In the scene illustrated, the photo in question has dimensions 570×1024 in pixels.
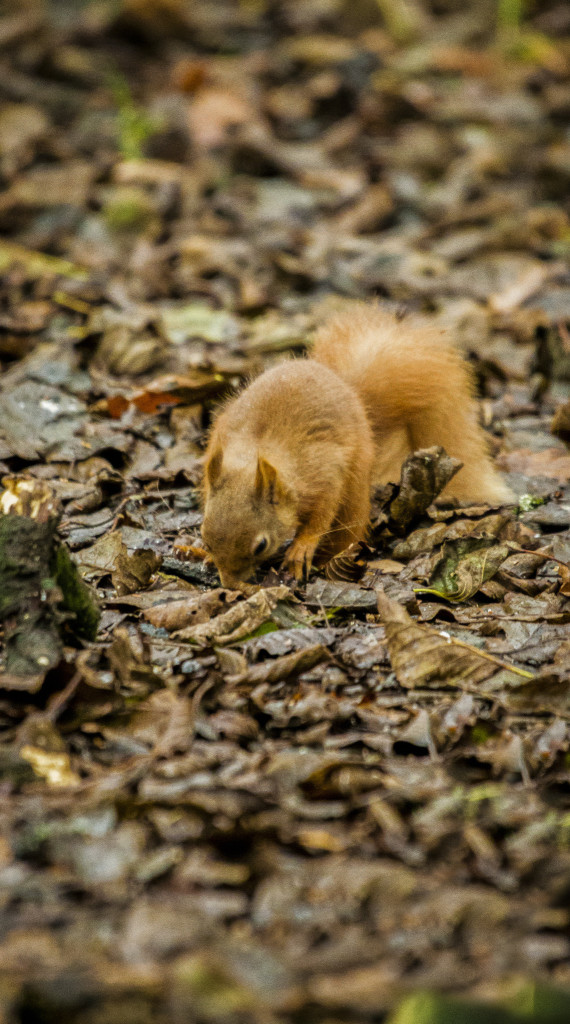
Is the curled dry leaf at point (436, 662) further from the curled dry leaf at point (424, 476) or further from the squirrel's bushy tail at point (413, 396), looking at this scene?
the squirrel's bushy tail at point (413, 396)

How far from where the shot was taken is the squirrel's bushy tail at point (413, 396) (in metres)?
4.46

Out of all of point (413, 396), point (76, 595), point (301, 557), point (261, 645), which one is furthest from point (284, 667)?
point (413, 396)

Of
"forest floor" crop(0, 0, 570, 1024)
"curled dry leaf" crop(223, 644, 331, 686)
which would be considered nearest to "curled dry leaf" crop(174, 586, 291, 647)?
"forest floor" crop(0, 0, 570, 1024)

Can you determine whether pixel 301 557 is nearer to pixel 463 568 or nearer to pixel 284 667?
pixel 463 568

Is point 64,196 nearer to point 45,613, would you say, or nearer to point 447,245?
point 447,245

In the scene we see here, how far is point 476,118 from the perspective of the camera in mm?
9297

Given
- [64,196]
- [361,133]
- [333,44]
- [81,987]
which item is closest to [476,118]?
[361,133]

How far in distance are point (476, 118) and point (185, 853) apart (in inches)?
334

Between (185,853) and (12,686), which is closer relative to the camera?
(185,853)

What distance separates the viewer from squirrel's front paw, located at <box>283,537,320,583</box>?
148 inches

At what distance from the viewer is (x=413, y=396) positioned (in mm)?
4523

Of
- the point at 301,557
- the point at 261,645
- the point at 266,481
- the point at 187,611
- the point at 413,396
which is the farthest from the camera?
the point at 413,396

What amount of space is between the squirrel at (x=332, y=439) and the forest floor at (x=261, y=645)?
0.59ft

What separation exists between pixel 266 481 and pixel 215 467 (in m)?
0.20
